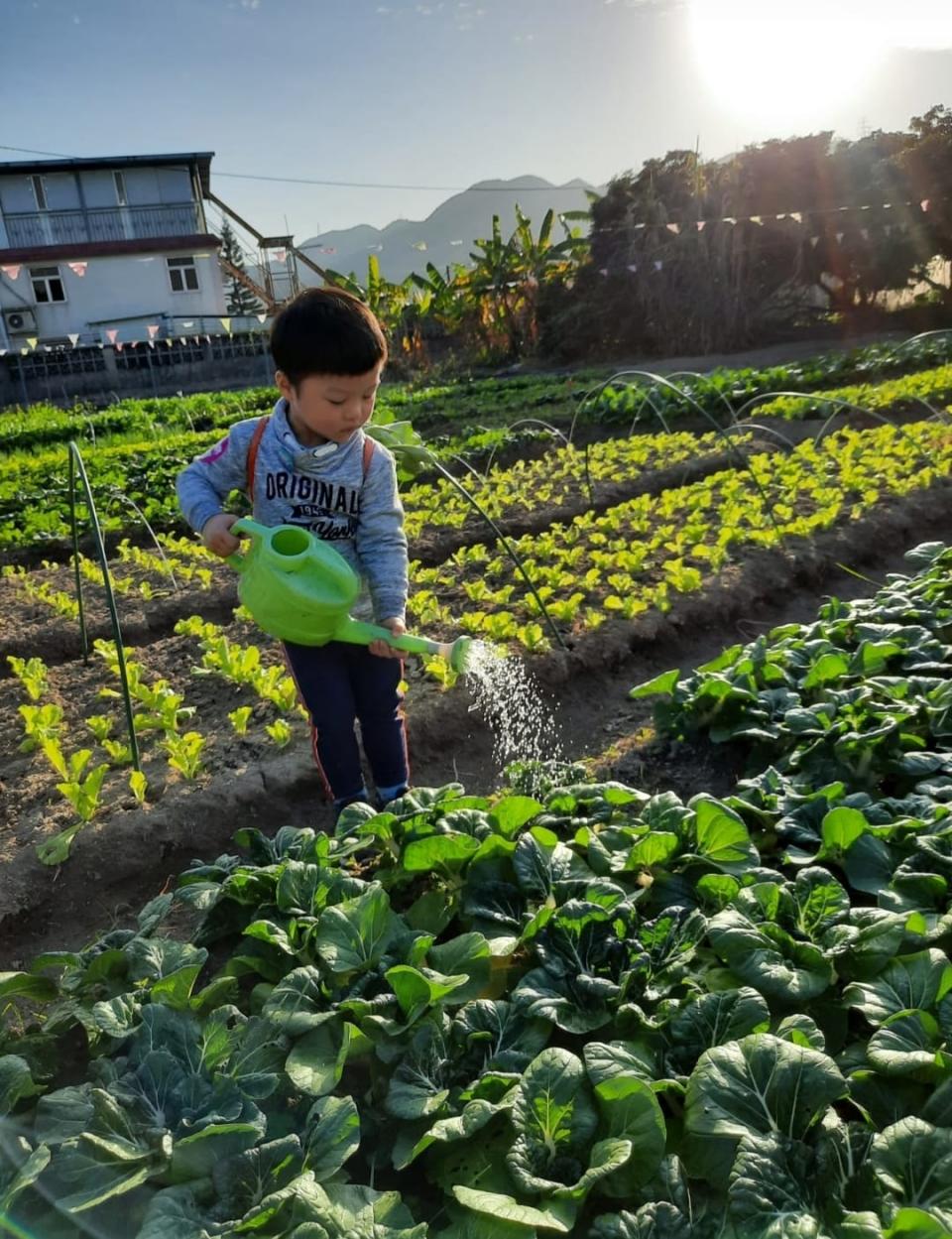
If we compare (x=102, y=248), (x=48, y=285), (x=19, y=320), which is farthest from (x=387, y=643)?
(x=48, y=285)

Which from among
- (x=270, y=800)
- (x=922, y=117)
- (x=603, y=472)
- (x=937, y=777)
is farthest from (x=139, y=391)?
(x=937, y=777)

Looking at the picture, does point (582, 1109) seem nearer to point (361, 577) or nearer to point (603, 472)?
point (361, 577)

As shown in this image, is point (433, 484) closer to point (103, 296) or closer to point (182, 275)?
point (103, 296)

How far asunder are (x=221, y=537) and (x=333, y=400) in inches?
18.8

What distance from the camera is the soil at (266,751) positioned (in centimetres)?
296

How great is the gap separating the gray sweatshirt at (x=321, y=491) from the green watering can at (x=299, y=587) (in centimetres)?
17

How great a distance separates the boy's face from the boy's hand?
357 mm

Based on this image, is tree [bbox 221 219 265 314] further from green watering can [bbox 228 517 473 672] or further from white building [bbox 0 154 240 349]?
green watering can [bbox 228 517 473 672]

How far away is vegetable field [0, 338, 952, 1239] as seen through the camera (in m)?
1.47

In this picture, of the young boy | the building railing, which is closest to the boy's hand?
the young boy

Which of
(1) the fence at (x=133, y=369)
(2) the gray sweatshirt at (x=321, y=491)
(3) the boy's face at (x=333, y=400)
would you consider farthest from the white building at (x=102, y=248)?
(3) the boy's face at (x=333, y=400)

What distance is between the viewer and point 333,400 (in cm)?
233

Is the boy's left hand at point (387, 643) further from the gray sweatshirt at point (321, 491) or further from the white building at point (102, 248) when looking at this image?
the white building at point (102, 248)

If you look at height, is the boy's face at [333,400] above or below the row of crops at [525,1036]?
above
